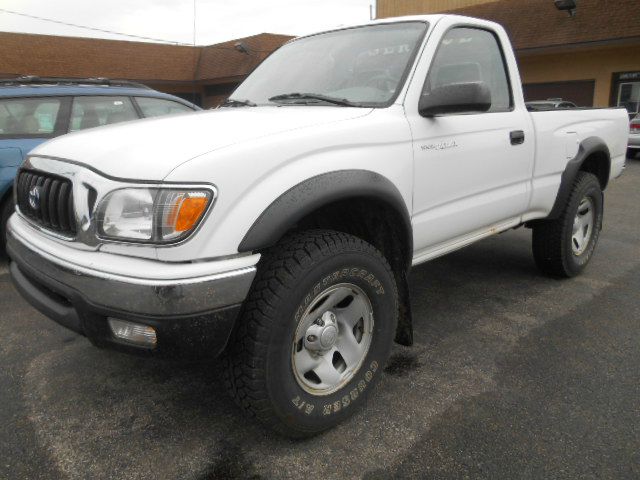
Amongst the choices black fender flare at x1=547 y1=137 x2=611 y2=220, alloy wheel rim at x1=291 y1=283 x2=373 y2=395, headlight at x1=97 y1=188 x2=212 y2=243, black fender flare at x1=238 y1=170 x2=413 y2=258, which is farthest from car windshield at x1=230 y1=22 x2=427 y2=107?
black fender flare at x1=547 y1=137 x2=611 y2=220

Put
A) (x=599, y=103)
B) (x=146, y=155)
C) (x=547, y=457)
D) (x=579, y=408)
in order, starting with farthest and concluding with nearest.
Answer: (x=599, y=103) → (x=579, y=408) → (x=547, y=457) → (x=146, y=155)

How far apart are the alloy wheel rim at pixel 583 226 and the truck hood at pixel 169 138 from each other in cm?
263

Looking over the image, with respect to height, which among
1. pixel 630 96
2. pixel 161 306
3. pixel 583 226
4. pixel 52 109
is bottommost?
pixel 630 96

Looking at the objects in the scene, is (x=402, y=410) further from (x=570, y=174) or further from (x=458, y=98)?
(x=570, y=174)

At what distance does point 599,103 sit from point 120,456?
17.6 metres

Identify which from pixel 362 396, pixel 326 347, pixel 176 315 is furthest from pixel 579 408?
pixel 176 315

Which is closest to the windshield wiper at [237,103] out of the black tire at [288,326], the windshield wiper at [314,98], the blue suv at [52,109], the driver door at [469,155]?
the windshield wiper at [314,98]

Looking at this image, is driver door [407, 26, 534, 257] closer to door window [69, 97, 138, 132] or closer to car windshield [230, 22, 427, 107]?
car windshield [230, 22, 427, 107]

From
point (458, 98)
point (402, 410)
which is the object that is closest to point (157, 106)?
point (458, 98)

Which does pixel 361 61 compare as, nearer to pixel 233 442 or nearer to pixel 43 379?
pixel 233 442

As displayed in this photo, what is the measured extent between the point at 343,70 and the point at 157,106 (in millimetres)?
3460

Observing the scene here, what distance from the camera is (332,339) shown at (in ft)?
7.52

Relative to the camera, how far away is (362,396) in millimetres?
2420

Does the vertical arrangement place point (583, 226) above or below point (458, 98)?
below
